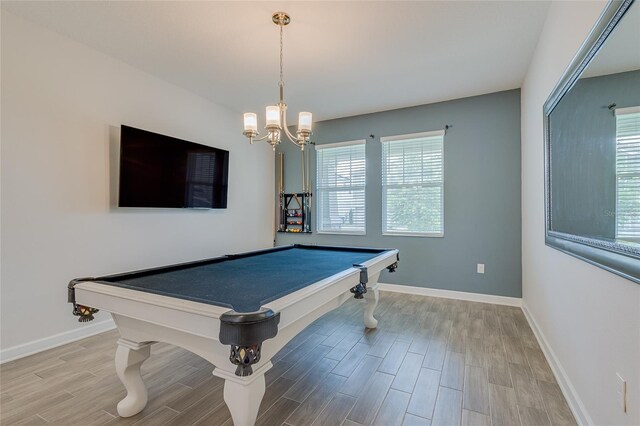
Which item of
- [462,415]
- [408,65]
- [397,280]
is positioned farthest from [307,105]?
[462,415]

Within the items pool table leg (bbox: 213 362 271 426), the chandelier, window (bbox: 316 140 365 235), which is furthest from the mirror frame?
window (bbox: 316 140 365 235)

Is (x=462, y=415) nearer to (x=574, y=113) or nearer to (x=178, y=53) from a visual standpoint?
(x=574, y=113)

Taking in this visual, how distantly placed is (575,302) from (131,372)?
254 centimetres

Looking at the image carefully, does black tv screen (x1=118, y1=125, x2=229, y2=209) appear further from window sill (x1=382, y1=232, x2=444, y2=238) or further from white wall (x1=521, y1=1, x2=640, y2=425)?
white wall (x1=521, y1=1, x2=640, y2=425)

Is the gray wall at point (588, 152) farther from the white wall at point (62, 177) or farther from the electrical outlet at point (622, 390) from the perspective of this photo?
the white wall at point (62, 177)

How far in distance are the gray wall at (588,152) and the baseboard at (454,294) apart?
208 centimetres

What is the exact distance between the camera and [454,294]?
3.95 m

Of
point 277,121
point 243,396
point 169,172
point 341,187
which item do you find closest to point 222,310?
point 243,396

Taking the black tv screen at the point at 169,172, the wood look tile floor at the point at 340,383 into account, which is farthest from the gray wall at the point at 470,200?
the black tv screen at the point at 169,172

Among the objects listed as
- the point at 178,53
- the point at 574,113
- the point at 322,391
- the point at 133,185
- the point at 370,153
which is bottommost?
the point at 322,391

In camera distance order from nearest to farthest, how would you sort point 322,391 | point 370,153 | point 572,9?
point 572,9 → point 322,391 → point 370,153

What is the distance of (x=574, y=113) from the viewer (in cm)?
159

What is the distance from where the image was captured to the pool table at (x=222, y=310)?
3.77 ft

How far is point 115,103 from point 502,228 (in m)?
4.62
